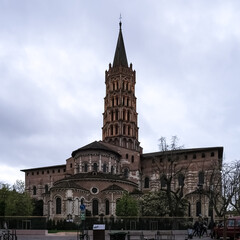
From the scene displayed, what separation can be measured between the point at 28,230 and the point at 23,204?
31986 mm

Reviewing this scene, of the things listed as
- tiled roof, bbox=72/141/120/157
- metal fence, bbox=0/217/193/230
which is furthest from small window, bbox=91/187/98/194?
metal fence, bbox=0/217/193/230

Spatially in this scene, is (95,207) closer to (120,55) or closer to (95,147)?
(95,147)

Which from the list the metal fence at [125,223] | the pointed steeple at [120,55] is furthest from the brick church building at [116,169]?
the metal fence at [125,223]

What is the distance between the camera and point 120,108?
320 feet

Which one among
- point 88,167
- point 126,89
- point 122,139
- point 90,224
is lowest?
point 90,224

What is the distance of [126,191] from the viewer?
7131 cm

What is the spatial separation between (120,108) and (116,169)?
62.0ft

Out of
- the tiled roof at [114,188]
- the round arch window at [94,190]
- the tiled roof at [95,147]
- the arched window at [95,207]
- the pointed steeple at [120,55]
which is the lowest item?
the arched window at [95,207]

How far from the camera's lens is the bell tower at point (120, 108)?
96.5 m

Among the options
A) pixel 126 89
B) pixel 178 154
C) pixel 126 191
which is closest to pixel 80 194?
pixel 126 191

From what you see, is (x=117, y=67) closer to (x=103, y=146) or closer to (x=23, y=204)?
(x=103, y=146)

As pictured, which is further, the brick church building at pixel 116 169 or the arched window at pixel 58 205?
the brick church building at pixel 116 169

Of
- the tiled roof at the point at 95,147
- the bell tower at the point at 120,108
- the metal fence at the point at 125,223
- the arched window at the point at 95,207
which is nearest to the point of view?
the metal fence at the point at 125,223

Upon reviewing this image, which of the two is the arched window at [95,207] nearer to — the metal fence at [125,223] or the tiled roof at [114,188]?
the tiled roof at [114,188]
